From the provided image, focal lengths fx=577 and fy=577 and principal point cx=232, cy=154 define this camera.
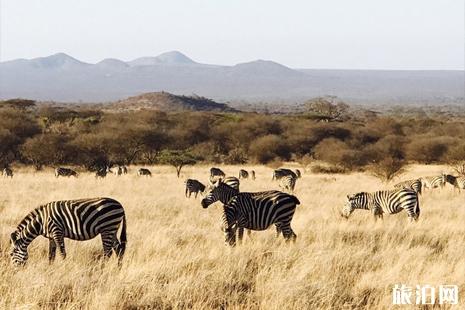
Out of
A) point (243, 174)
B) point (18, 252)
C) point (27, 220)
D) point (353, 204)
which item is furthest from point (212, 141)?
point (18, 252)

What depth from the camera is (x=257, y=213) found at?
32.8 feet

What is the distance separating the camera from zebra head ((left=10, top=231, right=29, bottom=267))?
25.6ft

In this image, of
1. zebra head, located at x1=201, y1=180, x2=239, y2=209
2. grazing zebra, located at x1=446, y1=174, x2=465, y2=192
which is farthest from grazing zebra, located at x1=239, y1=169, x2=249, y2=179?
zebra head, located at x1=201, y1=180, x2=239, y2=209

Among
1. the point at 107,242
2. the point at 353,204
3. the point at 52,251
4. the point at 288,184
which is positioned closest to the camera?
the point at 52,251

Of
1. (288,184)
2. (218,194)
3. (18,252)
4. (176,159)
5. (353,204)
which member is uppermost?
(18,252)

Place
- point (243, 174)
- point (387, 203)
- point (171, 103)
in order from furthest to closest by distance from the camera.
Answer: point (171, 103) → point (243, 174) → point (387, 203)

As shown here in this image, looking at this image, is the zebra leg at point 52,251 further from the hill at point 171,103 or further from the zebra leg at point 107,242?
the hill at point 171,103

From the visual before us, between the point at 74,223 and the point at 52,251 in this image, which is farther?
the point at 74,223

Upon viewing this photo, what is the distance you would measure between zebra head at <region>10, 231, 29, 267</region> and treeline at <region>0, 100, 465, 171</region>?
33.5 meters

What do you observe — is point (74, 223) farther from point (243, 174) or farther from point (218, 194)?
point (243, 174)

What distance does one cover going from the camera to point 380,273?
7543mm

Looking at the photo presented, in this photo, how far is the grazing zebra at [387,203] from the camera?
547 inches

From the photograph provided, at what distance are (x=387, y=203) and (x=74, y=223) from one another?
8.43 meters

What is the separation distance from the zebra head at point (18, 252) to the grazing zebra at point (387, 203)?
27.8 feet
